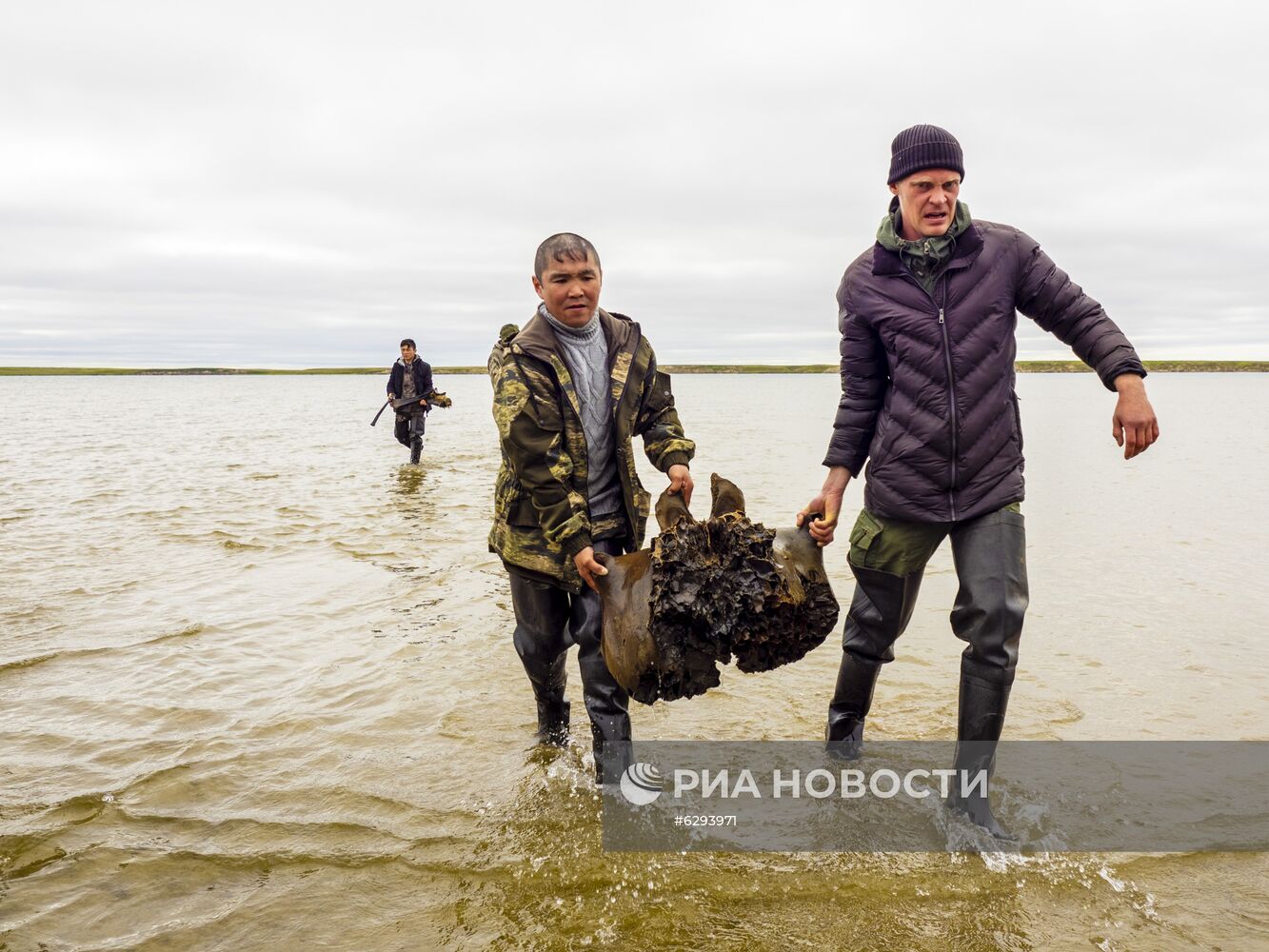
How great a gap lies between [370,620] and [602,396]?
369cm

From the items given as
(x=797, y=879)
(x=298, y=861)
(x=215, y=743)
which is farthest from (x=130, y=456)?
(x=797, y=879)

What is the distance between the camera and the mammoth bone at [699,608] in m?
3.17

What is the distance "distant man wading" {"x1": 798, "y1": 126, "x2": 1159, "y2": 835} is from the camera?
10.6 feet

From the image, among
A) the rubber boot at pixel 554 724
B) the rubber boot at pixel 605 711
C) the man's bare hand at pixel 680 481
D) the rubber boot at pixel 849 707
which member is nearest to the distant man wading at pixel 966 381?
the rubber boot at pixel 849 707

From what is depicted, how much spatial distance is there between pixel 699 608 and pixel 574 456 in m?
0.85

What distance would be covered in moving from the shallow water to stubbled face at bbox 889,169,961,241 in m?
2.49

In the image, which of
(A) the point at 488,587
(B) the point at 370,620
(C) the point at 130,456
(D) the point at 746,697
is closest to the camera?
(D) the point at 746,697

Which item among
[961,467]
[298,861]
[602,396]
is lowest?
[298,861]

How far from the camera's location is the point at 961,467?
3.25 meters

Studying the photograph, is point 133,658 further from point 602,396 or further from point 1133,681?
point 1133,681

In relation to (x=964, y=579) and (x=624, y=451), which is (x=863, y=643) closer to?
(x=964, y=579)

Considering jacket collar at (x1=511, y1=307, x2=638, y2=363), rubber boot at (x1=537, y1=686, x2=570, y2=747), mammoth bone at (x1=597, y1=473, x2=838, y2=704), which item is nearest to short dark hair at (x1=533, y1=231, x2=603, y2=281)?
jacket collar at (x1=511, y1=307, x2=638, y2=363)

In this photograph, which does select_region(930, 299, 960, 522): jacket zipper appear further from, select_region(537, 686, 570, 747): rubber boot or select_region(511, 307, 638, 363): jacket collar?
select_region(537, 686, 570, 747): rubber boot

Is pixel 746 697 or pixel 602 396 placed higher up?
pixel 602 396
